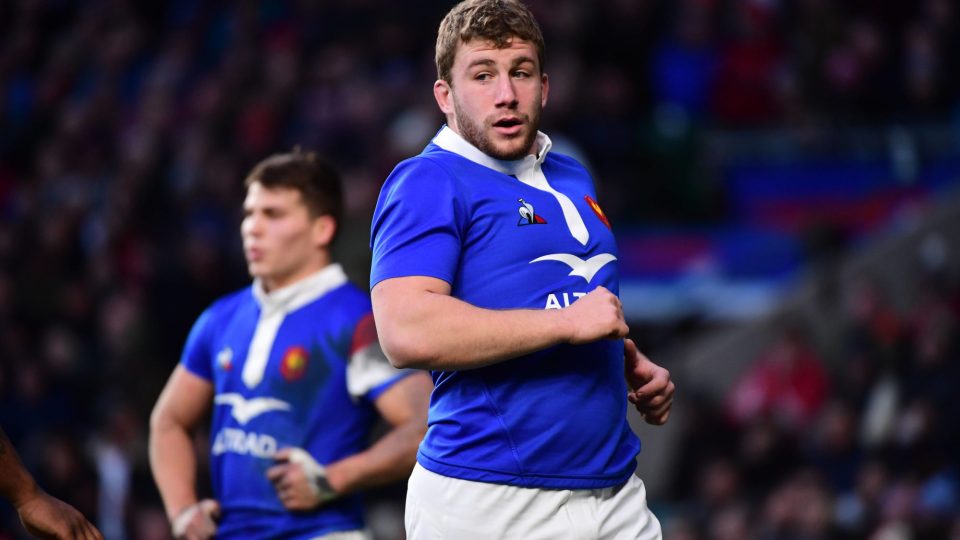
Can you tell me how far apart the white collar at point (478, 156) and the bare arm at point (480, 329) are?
17.6 inches

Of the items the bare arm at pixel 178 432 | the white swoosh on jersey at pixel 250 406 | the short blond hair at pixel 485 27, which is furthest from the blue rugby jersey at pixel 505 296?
the bare arm at pixel 178 432

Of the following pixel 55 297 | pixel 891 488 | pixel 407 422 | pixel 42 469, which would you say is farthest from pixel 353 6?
pixel 407 422

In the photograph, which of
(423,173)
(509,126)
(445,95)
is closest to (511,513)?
(423,173)

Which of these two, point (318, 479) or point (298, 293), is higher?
point (298, 293)

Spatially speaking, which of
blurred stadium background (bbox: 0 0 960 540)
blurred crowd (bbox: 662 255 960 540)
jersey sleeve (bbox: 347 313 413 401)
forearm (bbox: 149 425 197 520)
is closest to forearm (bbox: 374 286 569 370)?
jersey sleeve (bbox: 347 313 413 401)

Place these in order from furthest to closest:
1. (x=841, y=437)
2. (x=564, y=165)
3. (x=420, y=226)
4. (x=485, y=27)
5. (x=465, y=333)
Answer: (x=841, y=437)
(x=564, y=165)
(x=485, y=27)
(x=420, y=226)
(x=465, y=333)

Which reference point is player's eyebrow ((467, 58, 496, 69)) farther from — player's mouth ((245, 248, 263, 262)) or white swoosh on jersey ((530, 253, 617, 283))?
player's mouth ((245, 248, 263, 262))

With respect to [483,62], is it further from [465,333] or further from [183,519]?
[183,519]

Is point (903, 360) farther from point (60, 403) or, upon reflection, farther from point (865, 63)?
point (60, 403)

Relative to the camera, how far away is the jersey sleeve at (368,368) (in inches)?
195

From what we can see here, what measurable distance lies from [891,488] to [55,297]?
7240 mm

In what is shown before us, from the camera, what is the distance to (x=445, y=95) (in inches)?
156

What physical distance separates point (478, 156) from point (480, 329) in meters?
0.55

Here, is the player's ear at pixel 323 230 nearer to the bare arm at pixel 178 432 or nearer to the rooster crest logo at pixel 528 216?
the bare arm at pixel 178 432
